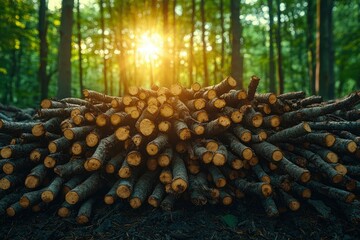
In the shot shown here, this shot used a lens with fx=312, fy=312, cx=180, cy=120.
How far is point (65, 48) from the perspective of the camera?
973 cm

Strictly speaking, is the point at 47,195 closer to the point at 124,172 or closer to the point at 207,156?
the point at 124,172

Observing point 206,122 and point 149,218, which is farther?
point 206,122

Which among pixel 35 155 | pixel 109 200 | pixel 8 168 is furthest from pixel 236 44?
pixel 8 168

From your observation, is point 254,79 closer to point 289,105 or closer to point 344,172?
point 289,105

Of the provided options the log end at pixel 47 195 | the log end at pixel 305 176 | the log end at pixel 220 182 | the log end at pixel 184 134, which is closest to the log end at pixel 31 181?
the log end at pixel 47 195

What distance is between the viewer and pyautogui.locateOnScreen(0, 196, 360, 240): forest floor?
11.7 feet

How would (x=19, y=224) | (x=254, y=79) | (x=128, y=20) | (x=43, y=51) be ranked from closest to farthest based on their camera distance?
(x=19, y=224) → (x=254, y=79) → (x=43, y=51) → (x=128, y=20)

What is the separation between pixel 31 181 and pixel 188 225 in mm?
2114

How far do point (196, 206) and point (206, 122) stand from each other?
3.88 ft

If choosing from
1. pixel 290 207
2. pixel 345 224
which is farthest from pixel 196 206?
pixel 345 224

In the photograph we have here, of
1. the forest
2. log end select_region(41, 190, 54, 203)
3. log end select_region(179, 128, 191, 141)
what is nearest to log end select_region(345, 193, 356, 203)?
log end select_region(179, 128, 191, 141)

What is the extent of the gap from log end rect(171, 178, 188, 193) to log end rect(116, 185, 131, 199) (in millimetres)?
565

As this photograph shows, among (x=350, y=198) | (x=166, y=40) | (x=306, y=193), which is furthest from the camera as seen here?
(x=166, y=40)

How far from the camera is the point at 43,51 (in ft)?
49.0
